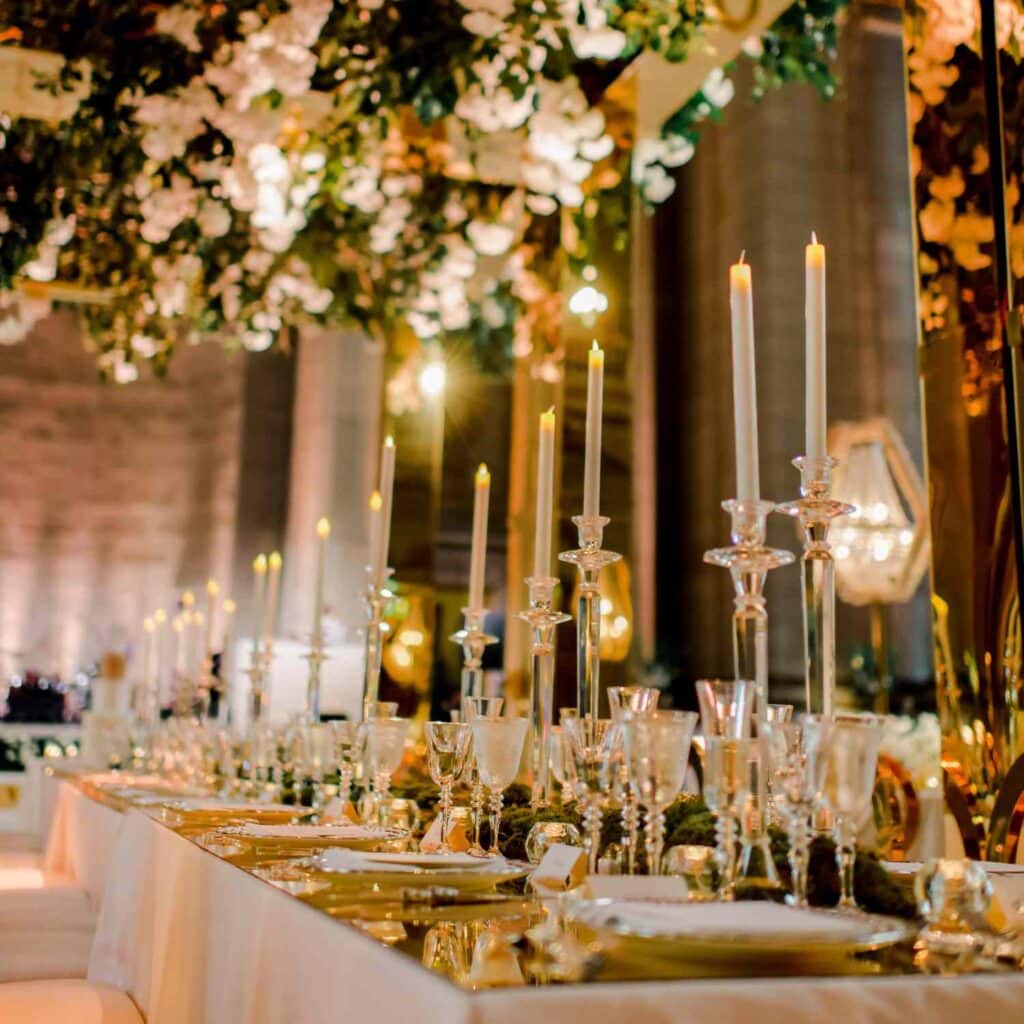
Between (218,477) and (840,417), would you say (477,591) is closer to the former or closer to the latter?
(840,417)

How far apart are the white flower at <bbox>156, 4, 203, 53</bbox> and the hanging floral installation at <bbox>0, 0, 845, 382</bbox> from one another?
0.03 ft

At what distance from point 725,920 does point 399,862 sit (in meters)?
0.40

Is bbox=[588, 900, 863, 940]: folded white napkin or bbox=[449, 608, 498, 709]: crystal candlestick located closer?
bbox=[588, 900, 863, 940]: folded white napkin

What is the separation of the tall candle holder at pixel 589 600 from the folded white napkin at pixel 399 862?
0.29 m

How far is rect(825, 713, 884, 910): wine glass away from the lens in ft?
2.79

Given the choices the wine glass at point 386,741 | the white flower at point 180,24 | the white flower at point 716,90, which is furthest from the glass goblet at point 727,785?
the white flower at point 716,90

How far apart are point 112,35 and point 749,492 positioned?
359cm

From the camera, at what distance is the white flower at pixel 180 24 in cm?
391

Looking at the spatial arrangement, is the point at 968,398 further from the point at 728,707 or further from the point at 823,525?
the point at 728,707

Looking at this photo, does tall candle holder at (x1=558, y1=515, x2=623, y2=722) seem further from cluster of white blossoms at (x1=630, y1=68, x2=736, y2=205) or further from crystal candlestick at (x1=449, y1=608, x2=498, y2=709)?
cluster of white blossoms at (x1=630, y1=68, x2=736, y2=205)

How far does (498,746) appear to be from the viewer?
1203 millimetres

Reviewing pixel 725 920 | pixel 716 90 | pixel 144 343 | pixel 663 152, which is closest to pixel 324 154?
pixel 144 343

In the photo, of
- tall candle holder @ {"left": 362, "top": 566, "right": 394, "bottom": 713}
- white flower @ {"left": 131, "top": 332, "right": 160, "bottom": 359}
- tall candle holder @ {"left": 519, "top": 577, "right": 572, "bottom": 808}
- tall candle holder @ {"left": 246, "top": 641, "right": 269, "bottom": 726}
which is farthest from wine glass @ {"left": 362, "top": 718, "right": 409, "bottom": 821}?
white flower @ {"left": 131, "top": 332, "right": 160, "bottom": 359}

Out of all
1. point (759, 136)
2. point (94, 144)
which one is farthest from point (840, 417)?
point (94, 144)
